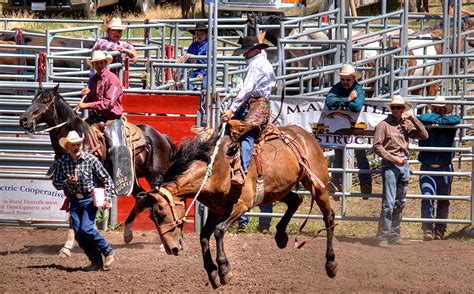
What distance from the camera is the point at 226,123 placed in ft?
31.1

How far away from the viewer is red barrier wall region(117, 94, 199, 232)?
39.9ft

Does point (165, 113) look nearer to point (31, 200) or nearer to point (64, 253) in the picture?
point (31, 200)

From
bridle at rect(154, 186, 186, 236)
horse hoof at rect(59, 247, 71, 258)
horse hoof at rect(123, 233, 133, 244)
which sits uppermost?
bridle at rect(154, 186, 186, 236)

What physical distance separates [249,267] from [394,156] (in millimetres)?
2421

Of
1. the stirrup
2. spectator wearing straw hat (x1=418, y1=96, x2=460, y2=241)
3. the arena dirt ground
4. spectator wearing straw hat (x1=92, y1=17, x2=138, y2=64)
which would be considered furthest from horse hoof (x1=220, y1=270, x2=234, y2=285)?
spectator wearing straw hat (x1=92, y1=17, x2=138, y2=64)

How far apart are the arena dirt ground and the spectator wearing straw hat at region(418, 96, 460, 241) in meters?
0.35

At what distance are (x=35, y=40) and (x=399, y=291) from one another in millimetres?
12307

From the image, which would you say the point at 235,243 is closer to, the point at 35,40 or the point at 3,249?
the point at 3,249

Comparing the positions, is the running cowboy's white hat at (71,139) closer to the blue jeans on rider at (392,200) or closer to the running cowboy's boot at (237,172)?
the running cowboy's boot at (237,172)

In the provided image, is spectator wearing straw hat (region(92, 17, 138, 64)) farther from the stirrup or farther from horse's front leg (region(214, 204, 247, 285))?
horse's front leg (region(214, 204, 247, 285))

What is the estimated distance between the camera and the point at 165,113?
40.2 ft

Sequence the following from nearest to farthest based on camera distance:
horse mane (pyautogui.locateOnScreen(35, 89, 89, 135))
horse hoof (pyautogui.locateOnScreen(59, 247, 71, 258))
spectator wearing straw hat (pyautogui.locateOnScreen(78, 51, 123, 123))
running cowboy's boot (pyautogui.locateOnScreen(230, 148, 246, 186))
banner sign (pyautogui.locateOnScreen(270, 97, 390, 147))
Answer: running cowboy's boot (pyautogui.locateOnScreen(230, 148, 246, 186))
horse mane (pyautogui.locateOnScreen(35, 89, 89, 135))
horse hoof (pyautogui.locateOnScreen(59, 247, 71, 258))
spectator wearing straw hat (pyautogui.locateOnScreen(78, 51, 123, 123))
banner sign (pyautogui.locateOnScreen(270, 97, 390, 147))

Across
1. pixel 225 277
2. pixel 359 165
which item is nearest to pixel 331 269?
pixel 225 277

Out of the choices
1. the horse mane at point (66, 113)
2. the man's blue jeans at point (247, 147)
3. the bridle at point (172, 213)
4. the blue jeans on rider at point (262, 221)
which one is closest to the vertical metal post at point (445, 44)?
the blue jeans on rider at point (262, 221)
